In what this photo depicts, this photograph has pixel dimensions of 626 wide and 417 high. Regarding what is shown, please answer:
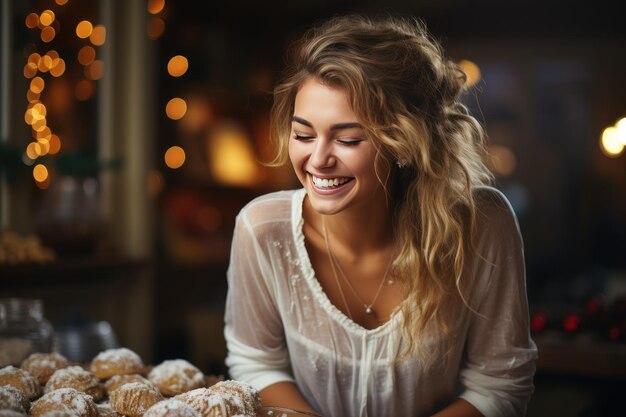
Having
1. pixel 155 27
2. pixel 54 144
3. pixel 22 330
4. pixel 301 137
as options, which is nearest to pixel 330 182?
Answer: pixel 301 137

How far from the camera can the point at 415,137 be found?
1.45 meters

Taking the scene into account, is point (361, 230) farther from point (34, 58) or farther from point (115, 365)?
point (34, 58)

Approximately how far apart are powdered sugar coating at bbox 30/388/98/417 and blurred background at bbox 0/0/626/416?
739mm

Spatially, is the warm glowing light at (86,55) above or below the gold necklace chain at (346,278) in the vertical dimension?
above

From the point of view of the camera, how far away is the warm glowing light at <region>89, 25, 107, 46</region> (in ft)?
12.5

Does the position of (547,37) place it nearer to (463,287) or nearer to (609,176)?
(609,176)

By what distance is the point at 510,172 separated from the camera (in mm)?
6387

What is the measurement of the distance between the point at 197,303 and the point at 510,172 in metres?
3.05

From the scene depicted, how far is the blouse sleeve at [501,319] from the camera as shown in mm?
1572

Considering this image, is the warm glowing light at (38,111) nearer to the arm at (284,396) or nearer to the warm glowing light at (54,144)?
the warm glowing light at (54,144)

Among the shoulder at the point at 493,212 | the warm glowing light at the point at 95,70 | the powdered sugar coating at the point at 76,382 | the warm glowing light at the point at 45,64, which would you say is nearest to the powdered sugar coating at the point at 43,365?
the powdered sugar coating at the point at 76,382

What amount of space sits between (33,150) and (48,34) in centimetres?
55

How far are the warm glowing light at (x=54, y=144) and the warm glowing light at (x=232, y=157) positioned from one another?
4.31 ft

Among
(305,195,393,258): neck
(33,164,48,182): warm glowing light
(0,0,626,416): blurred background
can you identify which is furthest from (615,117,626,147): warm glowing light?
(33,164,48,182): warm glowing light
